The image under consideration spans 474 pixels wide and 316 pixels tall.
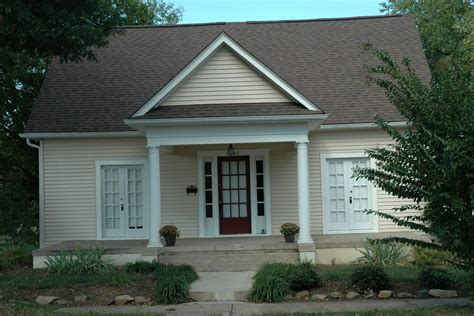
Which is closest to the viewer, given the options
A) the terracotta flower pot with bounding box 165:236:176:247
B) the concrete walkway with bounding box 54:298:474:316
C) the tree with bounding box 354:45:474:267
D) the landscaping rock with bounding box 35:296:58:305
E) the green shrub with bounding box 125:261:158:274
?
the tree with bounding box 354:45:474:267

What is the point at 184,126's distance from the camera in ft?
45.6

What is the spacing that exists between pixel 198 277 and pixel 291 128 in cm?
415

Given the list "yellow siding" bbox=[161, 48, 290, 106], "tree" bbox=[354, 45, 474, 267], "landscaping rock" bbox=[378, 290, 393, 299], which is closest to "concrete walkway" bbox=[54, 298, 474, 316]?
"landscaping rock" bbox=[378, 290, 393, 299]

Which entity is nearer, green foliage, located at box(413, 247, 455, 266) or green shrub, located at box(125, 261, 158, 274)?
green shrub, located at box(125, 261, 158, 274)

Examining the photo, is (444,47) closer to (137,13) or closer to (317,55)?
(317,55)

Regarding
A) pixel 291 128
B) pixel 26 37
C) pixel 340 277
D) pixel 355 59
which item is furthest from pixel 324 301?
pixel 355 59

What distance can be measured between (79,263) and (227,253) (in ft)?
11.0

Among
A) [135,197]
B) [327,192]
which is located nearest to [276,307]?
[327,192]

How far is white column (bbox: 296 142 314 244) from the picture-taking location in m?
13.8

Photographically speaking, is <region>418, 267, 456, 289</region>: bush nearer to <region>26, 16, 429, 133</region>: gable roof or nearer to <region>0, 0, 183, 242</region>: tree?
<region>26, 16, 429, 133</region>: gable roof

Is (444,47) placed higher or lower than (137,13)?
lower

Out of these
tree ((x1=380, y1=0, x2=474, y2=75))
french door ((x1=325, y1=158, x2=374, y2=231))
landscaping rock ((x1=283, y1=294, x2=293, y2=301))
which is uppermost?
tree ((x1=380, y1=0, x2=474, y2=75))

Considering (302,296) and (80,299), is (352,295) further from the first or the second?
(80,299)

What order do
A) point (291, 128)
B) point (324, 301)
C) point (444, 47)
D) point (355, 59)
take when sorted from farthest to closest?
point (444, 47) → point (355, 59) → point (291, 128) → point (324, 301)
